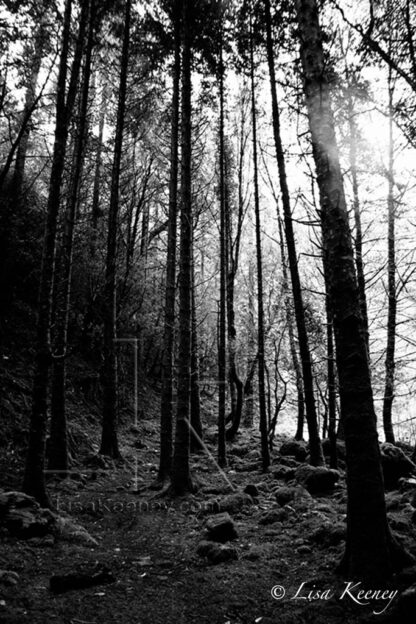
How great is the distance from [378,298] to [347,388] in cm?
1205

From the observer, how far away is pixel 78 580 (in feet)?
11.9

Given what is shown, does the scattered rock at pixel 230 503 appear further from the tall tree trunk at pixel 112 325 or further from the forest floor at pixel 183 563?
the tall tree trunk at pixel 112 325

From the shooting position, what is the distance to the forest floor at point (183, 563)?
3.16 m

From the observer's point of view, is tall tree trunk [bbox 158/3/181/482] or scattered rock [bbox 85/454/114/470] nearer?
tall tree trunk [bbox 158/3/181/482]

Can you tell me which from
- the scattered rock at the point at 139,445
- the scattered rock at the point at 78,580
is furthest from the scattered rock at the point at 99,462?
the scattered rock at the point at 78,580

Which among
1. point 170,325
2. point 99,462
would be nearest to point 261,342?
point 170,325

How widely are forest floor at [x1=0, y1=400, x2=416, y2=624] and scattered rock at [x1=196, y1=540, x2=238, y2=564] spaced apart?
0.22 feet

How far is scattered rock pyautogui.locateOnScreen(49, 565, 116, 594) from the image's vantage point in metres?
3.49

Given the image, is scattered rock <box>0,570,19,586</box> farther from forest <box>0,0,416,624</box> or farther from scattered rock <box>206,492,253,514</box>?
scattered rock <box>206,492,253,514</box>

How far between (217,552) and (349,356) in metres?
2.83

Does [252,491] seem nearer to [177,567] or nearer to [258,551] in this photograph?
[258,551]

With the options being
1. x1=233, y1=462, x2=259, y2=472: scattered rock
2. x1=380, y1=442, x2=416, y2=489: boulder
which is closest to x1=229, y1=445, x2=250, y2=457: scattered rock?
x1=233, y1=462, x2=259, y2=472: scattered rock

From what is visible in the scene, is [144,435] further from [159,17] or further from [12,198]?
[159,17]

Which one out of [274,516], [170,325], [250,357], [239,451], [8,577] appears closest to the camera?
[8,577]
